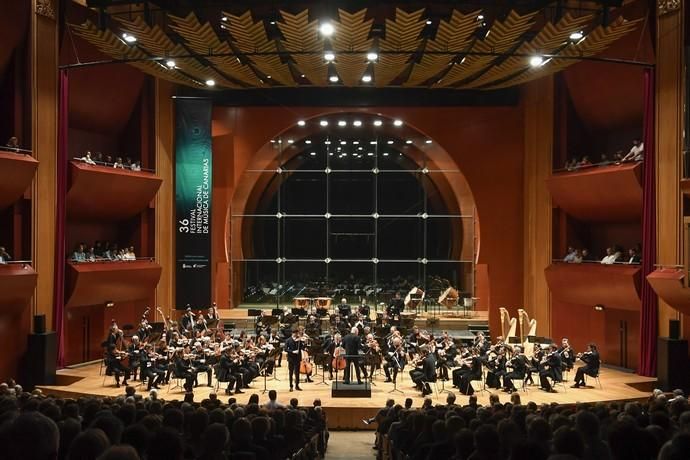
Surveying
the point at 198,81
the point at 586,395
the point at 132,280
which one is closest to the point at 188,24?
the point at 198,81

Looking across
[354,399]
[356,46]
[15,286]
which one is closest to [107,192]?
[15,286]

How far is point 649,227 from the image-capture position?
15297 mm

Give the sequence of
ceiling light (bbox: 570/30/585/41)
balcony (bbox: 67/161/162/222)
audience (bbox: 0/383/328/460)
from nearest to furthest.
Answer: audience (bbox: 0/383/328/460) < ceiling light (bbox: 570/30/585/41) < balcony (bbox: 67/161/162/222)

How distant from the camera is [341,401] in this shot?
1373 centimetres

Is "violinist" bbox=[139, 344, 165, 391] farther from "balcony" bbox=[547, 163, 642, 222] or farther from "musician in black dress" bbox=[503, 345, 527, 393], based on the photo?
"balcony" bbox=[547, 163, 642, 222]

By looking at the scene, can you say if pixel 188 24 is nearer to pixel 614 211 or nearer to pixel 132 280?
pixel 132 280

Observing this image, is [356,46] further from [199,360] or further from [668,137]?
[199,360]

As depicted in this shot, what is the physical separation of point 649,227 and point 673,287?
1.84 metres

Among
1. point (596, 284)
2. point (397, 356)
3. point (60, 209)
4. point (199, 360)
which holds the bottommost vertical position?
point (199, 360)

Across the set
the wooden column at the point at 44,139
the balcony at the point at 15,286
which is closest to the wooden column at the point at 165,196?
the wooden column at the point at 44,139

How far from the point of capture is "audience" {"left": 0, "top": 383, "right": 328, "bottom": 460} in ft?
9.65

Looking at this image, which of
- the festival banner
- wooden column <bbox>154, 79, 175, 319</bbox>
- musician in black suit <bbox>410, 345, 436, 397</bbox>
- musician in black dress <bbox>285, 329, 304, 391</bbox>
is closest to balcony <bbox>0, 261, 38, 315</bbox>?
wooden column <bbox>154, 79, 175, 319</bbox>

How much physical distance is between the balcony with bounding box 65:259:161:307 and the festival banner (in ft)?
3.40

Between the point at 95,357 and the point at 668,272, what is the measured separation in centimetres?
1395
